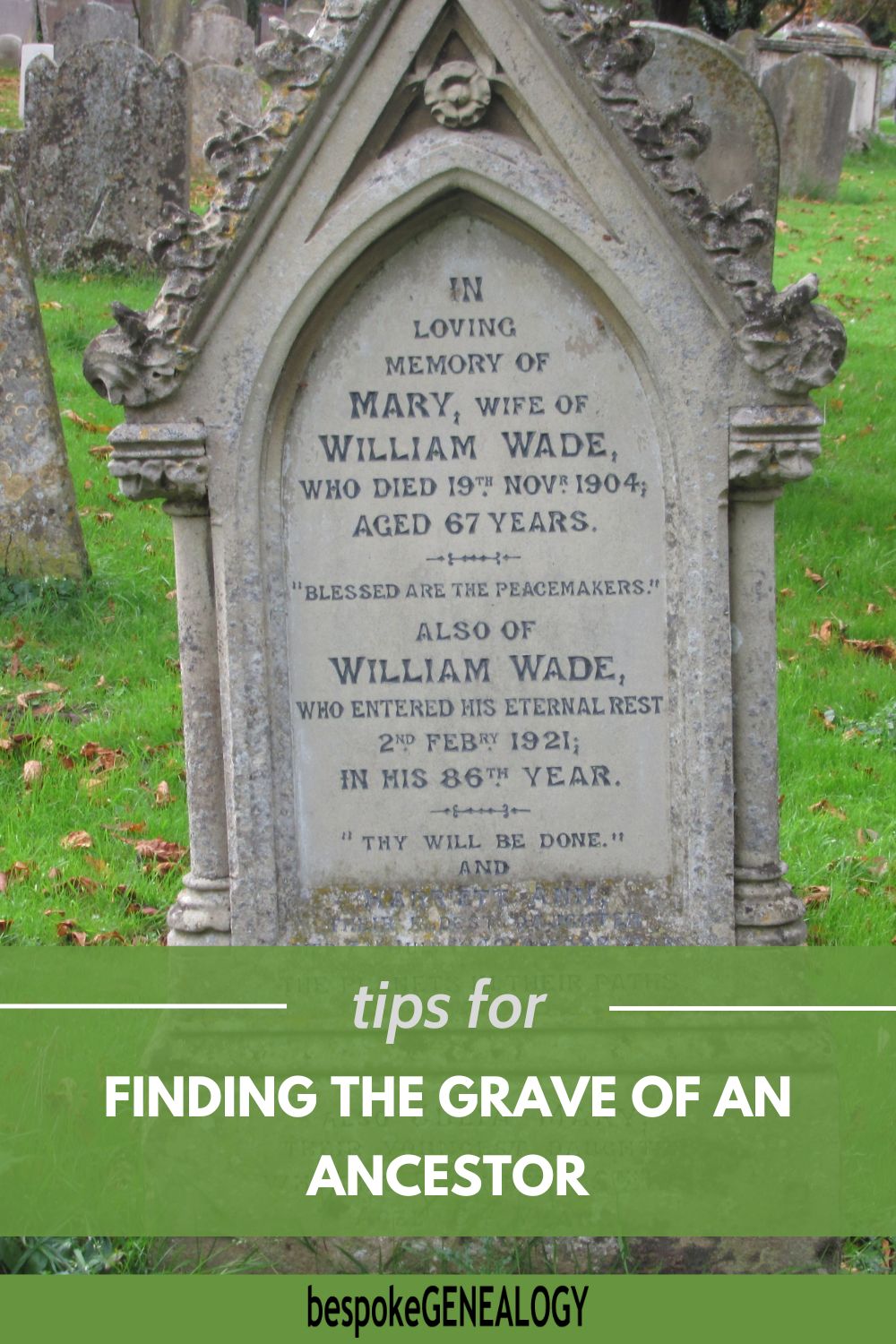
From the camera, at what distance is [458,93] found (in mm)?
3268

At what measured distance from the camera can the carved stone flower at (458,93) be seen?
3260mm

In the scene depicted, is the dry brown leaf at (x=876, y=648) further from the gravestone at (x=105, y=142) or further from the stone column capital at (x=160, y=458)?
the gravestone at (x=105, y=142)

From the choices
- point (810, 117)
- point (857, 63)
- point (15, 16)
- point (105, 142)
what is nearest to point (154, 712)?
point (105, 142)

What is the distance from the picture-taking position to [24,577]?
7102 mm

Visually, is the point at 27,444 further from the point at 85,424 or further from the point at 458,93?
the point at 458,93

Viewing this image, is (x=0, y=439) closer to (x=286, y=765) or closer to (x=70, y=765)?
(x=70, y=765)

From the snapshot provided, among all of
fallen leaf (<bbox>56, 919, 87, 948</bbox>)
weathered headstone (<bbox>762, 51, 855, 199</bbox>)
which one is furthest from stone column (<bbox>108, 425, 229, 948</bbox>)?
weathered headstone (<bbox>762, 51, 855, 199</bbox>)

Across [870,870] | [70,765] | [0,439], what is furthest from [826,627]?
[0,439]

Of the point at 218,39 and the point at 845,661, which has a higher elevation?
the point at 218,39

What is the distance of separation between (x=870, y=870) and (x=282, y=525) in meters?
2.50

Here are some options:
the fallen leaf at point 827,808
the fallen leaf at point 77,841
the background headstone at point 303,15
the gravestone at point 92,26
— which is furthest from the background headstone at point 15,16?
the fallen leaf at point 827,808

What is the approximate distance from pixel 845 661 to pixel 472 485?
140 inches

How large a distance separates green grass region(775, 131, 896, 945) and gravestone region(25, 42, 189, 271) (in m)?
5.30

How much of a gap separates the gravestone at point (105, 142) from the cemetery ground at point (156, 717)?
2.53 meters
